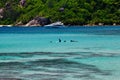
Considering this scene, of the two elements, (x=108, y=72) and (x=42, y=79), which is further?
(x=108, y=72)

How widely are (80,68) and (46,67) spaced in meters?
3.81

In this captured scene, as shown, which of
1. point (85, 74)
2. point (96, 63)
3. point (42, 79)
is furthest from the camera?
point (96, 63)

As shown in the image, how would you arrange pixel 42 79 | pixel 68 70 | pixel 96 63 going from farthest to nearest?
pixel 96 63 → pixel 68 70 → pixel 42 79

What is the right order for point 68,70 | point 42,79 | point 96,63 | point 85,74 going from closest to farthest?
point 42,79 → point 85,74 → point 68,70 → point 96,63

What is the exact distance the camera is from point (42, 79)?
35938mm

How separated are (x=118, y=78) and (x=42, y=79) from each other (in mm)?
6697

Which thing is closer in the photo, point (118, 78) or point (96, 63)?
point (118, 78)

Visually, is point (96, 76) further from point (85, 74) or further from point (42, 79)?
point (42, 79)

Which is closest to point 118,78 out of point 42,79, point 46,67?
point 42,79

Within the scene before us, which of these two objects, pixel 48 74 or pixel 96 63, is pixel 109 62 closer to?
pixel 96 63

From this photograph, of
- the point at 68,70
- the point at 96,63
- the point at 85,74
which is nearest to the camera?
the point at 85,74

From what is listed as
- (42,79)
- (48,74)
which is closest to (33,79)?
(42,79)

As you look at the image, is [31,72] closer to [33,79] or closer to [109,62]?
[33,79]

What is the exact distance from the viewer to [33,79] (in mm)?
36062
